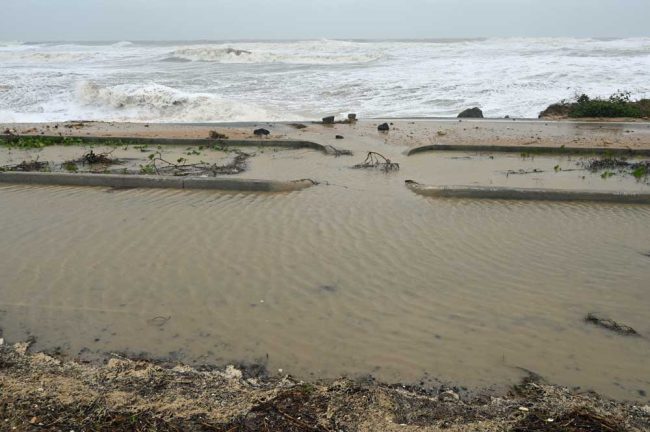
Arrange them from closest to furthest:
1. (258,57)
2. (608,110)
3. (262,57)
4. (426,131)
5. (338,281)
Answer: (338,281) < (426,131) < (608,110) < (258,57) < (262,57)

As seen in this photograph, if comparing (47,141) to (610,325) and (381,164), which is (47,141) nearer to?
(381,164)

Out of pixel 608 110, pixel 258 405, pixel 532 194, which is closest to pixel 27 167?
pixel 258 405

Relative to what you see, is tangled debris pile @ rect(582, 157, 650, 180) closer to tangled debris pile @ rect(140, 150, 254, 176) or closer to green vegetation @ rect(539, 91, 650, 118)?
tangled debris pile @ rect(140, 150, 254, 176)

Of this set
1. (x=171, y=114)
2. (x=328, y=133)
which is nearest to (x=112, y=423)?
(x=328, y=133)

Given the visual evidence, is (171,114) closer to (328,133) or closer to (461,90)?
(328,133)

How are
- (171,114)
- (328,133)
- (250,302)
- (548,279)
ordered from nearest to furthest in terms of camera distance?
(250,302) → (548,279) → (328,133) → (171,114)

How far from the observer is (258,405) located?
3244 millimetres

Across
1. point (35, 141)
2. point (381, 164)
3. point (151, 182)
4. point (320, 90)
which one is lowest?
point (151, 182)

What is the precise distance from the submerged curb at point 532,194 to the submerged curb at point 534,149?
2.97 metres

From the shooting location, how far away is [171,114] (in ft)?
66.4

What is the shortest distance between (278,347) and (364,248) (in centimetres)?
202

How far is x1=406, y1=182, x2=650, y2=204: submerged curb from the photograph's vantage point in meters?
Result: 7.27

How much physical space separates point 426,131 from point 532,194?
5.79 m

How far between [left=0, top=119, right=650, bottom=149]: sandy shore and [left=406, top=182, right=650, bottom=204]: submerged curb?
3580 millimetres
